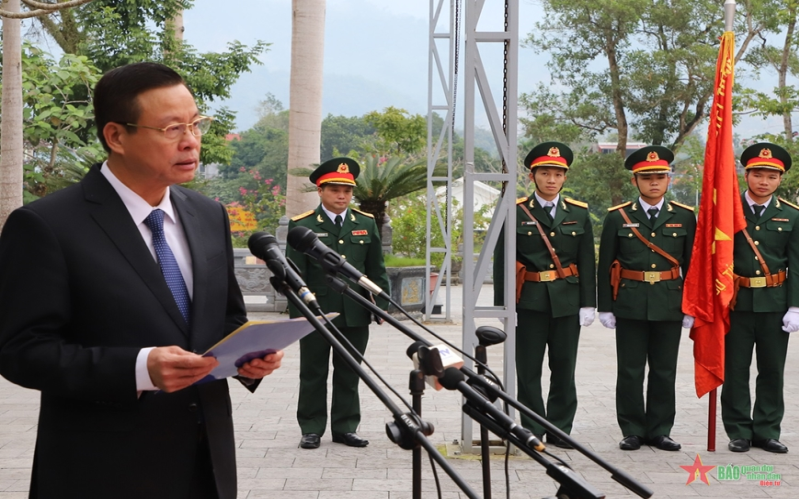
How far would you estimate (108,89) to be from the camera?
2.27 meters

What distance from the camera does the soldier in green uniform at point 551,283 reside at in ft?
20.7

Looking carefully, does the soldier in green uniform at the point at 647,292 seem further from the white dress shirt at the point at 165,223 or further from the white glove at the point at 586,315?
the white dress shirt at the point at 165,223

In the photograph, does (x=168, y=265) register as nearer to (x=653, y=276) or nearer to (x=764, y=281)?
(x=653, y=276)

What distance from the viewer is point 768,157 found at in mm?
6250

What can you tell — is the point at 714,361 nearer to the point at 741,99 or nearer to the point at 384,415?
the point at 384,415

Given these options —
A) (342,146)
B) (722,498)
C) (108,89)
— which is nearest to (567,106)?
(722,498)

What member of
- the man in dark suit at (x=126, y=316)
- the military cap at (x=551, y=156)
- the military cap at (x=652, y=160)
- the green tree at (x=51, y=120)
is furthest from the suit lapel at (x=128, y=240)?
the green tree at (x=51, y=120)

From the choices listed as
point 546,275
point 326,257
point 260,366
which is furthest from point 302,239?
point 546,275

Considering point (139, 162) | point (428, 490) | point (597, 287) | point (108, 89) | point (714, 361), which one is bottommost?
point (428, 490)

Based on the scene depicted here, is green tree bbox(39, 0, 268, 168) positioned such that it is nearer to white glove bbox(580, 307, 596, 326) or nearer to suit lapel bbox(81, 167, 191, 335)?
white glove bbox(580, 307, 596, 326)

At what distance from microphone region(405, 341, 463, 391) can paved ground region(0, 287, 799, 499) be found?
120 inches

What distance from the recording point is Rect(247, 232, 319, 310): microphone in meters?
2.34

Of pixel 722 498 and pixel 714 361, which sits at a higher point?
pixel 714 361

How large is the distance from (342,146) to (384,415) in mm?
64308
